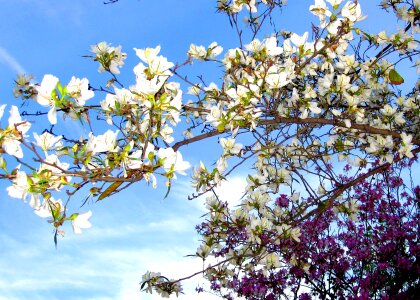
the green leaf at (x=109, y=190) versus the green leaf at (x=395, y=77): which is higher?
the green leaf at (x=395, y=77)

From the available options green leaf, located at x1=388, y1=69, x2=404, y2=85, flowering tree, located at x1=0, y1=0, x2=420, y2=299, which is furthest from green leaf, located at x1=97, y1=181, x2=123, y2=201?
green leaf, located at x1=388, y1=69, x2=404, y2=85

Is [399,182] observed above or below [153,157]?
above

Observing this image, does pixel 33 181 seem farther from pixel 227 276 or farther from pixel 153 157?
pixel 227 276

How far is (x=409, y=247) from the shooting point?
17.8 ft

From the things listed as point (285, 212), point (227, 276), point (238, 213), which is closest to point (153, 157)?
point (238, 213)

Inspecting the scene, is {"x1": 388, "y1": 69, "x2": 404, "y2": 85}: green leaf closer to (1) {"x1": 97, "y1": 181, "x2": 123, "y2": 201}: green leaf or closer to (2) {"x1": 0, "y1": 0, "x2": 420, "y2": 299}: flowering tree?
(2) {"x1": 0, "y1": 0, "x2": 420, "y2": 299}: flowering tree

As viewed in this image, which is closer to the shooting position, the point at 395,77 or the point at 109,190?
the point at 109,190

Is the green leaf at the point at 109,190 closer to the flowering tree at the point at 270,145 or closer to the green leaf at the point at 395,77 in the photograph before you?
the flowering tree at the point at 270,145

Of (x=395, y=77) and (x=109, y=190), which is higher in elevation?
(x=395, y=77)

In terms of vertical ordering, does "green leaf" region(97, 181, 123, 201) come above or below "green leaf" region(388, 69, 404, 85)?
below

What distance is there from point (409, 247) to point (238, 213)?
2647 mm

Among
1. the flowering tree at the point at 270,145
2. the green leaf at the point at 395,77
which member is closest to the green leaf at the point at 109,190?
the flowering tree at the point at 270,145

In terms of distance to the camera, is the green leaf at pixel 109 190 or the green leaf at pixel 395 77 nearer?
the green leaf at pixel 109 190

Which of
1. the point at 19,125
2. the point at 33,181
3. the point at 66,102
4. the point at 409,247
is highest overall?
the point at 409,247
